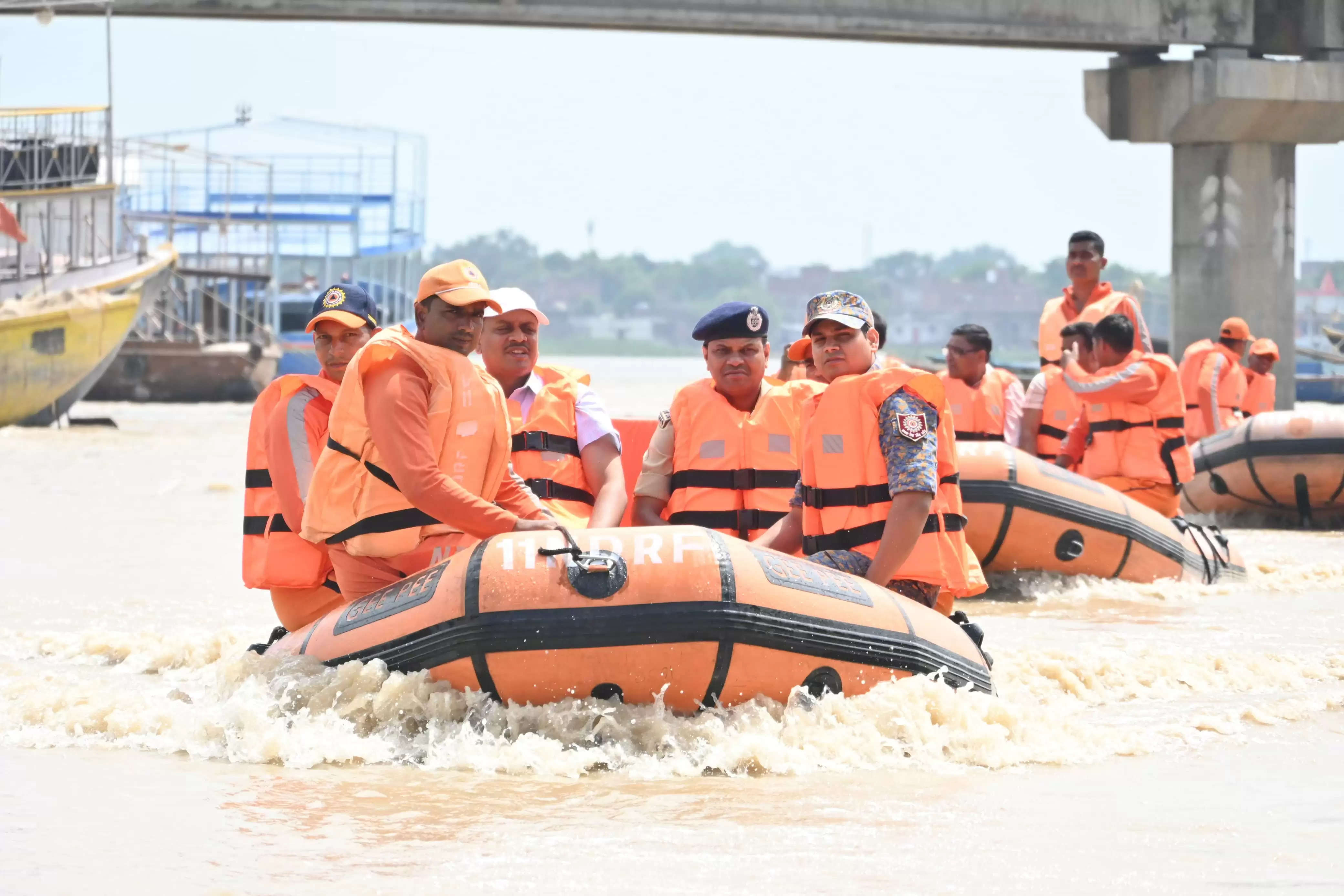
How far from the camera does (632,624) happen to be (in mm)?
4871

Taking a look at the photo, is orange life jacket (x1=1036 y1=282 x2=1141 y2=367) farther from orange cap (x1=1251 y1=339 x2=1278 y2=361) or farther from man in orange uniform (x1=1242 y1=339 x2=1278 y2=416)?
man in orange uniform (x1=1242 y1=339 x2=1278 y2=416)

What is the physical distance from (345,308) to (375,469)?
36.7 inches

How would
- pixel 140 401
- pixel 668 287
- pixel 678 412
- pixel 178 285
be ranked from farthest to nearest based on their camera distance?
pixel 668 287 → pixel 178 285 → pixel 140 401 → pixel 678 412

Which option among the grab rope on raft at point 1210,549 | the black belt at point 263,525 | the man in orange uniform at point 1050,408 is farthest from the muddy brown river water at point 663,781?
the man in orange uniform at point 1050,408

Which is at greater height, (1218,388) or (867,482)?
(1218,388)

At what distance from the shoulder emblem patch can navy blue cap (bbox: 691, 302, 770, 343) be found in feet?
2.76

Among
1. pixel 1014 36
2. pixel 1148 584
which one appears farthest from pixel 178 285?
pixel 1148 584

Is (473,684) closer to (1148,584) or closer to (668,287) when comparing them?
(1148,584)

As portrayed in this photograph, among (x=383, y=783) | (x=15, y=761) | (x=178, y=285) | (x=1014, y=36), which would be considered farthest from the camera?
(x=178, y=285)

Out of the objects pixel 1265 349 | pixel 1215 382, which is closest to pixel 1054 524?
pixel 1215 382

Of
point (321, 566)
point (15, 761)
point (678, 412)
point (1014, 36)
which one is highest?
point (1014, 36)

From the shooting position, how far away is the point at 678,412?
6.24 m

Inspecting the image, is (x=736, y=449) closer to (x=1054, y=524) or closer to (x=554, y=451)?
(x=554, y=451)

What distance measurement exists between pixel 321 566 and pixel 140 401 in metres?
27.5
